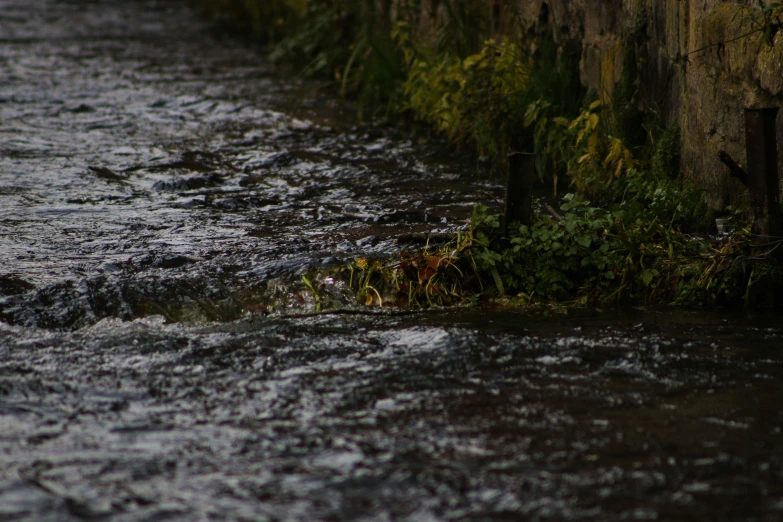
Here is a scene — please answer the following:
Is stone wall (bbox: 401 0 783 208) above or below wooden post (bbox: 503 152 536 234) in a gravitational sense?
above

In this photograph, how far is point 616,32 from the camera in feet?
18.9

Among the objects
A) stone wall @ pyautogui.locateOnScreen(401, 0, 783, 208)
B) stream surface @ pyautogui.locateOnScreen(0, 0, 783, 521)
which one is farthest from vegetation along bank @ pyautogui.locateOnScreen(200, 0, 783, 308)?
stream surface @ pyautogui.locateOnScreen(0, 0, 783, 521)

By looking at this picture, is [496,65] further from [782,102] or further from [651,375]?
[651,375]

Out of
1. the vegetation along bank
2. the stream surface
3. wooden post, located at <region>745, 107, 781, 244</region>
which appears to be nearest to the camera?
the stream surface

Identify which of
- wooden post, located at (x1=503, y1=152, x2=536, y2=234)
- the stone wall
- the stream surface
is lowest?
the stream surface

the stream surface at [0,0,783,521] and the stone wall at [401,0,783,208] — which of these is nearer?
the stream surface at [0,0,783,521]

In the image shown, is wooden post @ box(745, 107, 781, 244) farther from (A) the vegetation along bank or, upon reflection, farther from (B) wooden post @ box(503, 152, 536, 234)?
(B) wooden post @ box(503, 152, 536, 234)

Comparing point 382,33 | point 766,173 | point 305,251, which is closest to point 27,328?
point 305,251

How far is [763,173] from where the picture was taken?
3.92 metres

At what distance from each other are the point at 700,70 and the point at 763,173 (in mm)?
→ 1031

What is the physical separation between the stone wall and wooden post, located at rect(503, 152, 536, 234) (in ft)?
3.14

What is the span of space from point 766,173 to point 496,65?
309cm

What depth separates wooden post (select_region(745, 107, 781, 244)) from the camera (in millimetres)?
3867

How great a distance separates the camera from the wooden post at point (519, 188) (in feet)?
14.1
